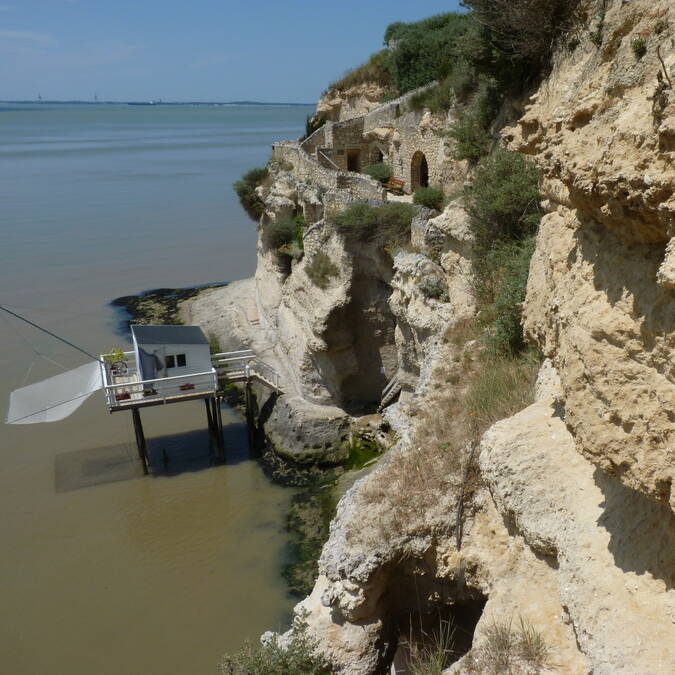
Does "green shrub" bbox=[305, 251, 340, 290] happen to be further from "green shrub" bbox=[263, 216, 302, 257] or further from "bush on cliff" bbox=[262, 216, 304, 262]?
"green shrub" bbox=[263, 216, 302, 257]

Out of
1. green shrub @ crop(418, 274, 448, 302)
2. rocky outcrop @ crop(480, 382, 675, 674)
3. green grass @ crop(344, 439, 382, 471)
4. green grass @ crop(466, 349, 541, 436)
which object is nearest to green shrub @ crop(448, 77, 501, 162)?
green shrub @ crop(418, 274, 448, 302)

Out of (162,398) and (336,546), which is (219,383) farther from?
(336,546)

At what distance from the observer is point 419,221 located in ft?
50.5

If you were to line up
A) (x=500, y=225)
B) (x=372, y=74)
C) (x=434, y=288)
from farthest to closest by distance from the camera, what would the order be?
(x=372, y=74) < (x=434, y=288) < (x=500, y=225)

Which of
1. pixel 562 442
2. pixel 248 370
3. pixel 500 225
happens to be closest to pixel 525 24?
pixel 500 225

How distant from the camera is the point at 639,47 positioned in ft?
18.4

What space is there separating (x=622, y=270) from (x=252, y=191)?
2236 cm

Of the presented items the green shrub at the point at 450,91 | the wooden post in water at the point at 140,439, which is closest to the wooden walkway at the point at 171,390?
the wooden post in water at the point at 140,439

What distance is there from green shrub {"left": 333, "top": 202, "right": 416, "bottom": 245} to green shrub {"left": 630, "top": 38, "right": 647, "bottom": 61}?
1047 cm

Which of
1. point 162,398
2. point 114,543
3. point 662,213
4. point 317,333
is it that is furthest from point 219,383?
point 662,213

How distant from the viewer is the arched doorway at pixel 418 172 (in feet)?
72.8

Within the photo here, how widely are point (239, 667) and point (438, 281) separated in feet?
28.7

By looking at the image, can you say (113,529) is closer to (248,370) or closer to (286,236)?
(248,370)

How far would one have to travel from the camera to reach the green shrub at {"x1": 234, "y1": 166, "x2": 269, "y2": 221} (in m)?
25.7
